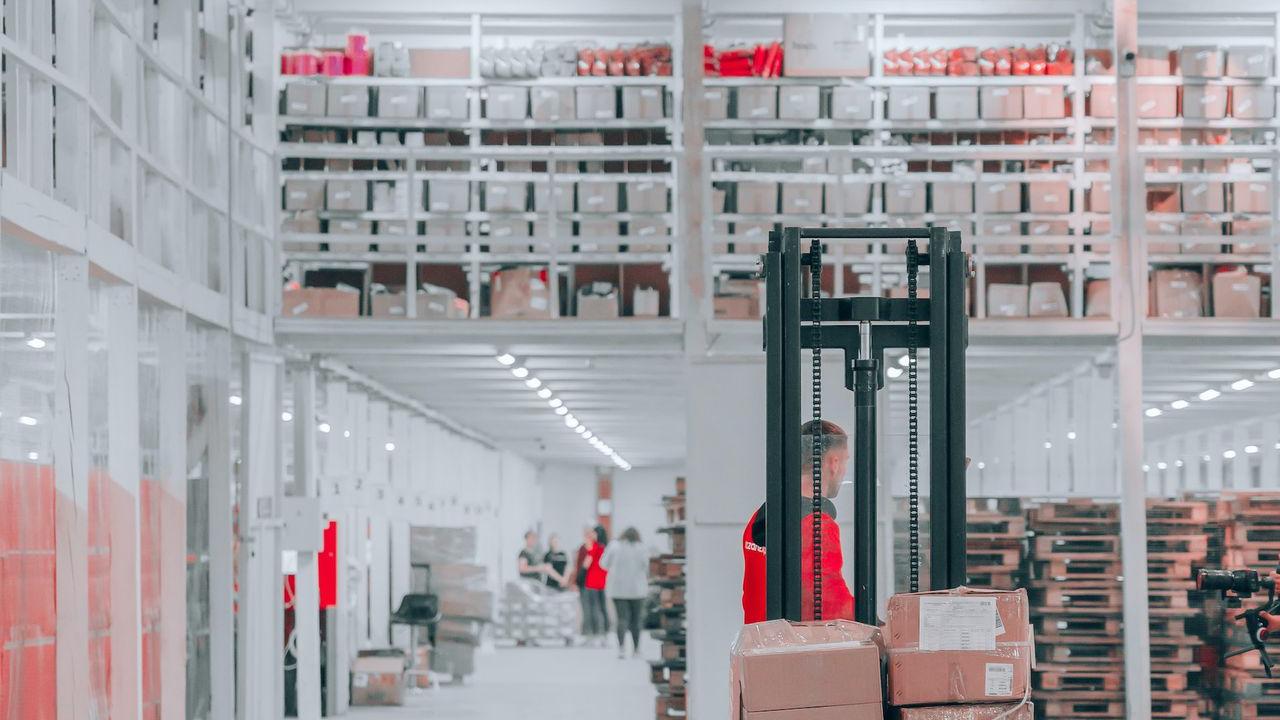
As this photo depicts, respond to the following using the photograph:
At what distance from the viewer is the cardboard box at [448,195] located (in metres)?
11.6

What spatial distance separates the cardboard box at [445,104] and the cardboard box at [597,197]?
123 cm

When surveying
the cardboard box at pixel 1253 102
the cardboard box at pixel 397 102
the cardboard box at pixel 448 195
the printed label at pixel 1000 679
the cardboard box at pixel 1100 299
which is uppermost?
the cardboard box at pixel 397 102

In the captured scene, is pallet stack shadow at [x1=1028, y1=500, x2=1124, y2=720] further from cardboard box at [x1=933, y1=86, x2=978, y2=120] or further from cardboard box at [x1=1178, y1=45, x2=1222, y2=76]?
cardboard box at [x1=1178, y1=45, x2=1222, y2=76]

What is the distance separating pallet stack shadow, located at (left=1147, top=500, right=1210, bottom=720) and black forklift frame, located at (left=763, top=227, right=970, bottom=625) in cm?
662

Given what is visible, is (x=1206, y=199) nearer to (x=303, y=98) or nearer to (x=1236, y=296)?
(x=1236, y=296)

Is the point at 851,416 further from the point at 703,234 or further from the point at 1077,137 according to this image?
the point at 1077,137

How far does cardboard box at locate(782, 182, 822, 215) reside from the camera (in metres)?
11.3

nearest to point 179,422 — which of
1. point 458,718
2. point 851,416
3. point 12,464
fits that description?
point 12,464

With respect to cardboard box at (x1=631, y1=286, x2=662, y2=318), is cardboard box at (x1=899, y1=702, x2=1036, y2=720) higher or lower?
lower

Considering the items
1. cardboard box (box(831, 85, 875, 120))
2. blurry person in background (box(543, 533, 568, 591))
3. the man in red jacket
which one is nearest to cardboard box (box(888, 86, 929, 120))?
cardboard box (box(831, 85, 875, 120))

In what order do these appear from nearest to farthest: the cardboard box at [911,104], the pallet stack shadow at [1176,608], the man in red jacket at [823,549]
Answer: the man in red jacket at [823,549], the pallet stack shadow at [1176,608], the cardboard box at [911,104]

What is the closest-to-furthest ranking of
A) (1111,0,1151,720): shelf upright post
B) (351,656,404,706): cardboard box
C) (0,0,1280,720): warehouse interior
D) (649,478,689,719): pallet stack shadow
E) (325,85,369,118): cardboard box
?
(0,0,1280,720): warehouse interior < (1111,0,1151,720): shelf upright post < (325,85,369,118): cardboard box < (649,478,689,719): pallet stack shadow < (351,656,404,706): cardboard box

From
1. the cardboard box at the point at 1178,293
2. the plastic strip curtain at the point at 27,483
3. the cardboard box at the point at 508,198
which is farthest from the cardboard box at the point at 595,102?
the plastic strip curtain at the point at 27,483

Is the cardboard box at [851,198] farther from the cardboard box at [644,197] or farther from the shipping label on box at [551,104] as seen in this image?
the shipping label on box at [551,104]
